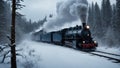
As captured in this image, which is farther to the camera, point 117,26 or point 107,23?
point 107,23

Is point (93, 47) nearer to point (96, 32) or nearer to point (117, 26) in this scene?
point (117, 26)

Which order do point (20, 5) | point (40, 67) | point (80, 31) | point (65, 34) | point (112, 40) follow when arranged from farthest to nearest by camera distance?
1. point (112, 40)
2. point (65, 34)
3. point (80, 31)
4. point (40, 67)
5. point (20, 5)

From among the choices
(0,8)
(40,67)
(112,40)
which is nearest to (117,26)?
(112,40)

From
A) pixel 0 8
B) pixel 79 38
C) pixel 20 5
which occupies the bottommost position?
pixel 79 38

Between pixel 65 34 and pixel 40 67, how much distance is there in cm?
1882

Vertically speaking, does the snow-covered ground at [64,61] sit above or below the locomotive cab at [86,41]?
below

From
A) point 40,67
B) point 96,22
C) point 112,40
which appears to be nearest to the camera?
point 40,67

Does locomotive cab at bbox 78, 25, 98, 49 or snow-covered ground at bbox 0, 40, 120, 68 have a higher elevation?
locomotive cab at bbox 78, 25, 98, 49

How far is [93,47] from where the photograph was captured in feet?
73.2

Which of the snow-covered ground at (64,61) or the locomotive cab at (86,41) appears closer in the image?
the snow-covered ground at (64,61)

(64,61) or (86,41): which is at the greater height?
(86,41)

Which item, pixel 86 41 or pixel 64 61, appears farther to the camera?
pixel 86 41

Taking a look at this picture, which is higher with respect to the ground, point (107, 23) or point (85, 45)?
point (107, 23)

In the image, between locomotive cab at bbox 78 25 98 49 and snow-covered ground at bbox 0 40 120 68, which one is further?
locomotive cab at bbox 78 25 98 49
